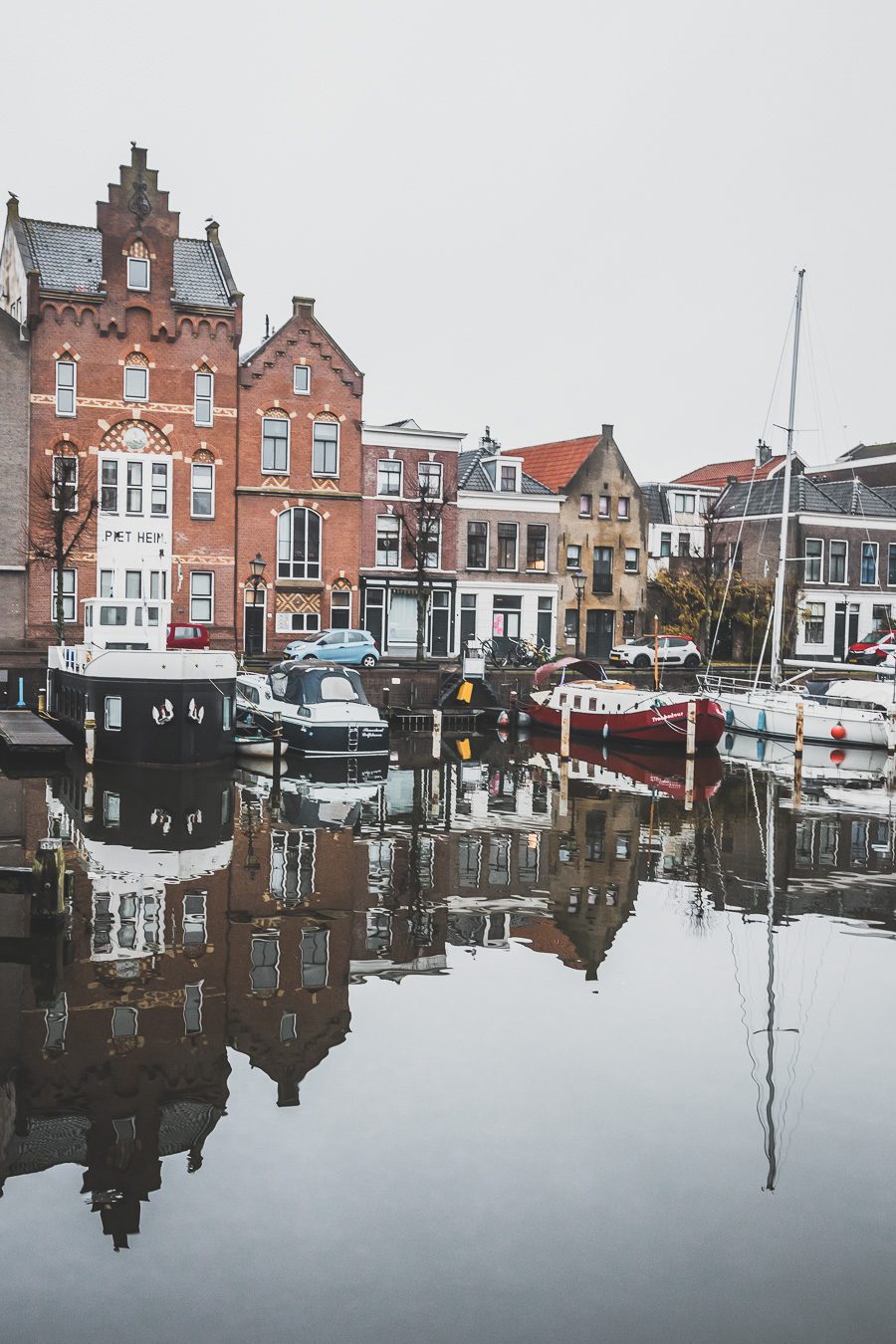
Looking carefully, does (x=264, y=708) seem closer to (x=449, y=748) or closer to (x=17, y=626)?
(x=449, y=748)

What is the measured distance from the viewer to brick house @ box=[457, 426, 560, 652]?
185ft

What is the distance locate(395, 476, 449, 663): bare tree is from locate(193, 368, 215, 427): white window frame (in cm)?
919

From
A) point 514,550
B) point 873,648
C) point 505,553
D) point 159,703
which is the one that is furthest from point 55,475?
point 873,648

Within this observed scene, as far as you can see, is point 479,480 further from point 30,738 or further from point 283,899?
point 283,899

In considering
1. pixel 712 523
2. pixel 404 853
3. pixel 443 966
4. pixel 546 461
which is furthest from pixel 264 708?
pixel 712 523

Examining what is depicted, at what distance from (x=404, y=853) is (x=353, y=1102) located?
11287 millimetres

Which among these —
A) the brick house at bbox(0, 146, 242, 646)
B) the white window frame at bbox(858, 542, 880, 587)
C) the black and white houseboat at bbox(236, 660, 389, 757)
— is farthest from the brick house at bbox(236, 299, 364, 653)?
the white window frame at bbox(858, 542, 880, 587)

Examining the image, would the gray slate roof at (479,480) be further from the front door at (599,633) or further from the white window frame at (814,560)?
the white window frame at (814,560)

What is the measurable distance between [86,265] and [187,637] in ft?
55.8

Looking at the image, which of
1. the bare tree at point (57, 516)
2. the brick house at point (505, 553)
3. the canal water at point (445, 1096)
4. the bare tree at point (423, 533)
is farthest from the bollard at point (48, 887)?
the brick house at point (505, 553)

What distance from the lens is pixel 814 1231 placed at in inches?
376

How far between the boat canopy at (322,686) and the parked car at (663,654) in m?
20.9

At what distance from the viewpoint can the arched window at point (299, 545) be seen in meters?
50.2

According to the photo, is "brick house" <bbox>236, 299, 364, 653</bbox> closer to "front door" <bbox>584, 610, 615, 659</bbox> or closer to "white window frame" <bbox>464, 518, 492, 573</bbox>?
"white window frame" <bbox>464, 518, 492, 573</bbox>
